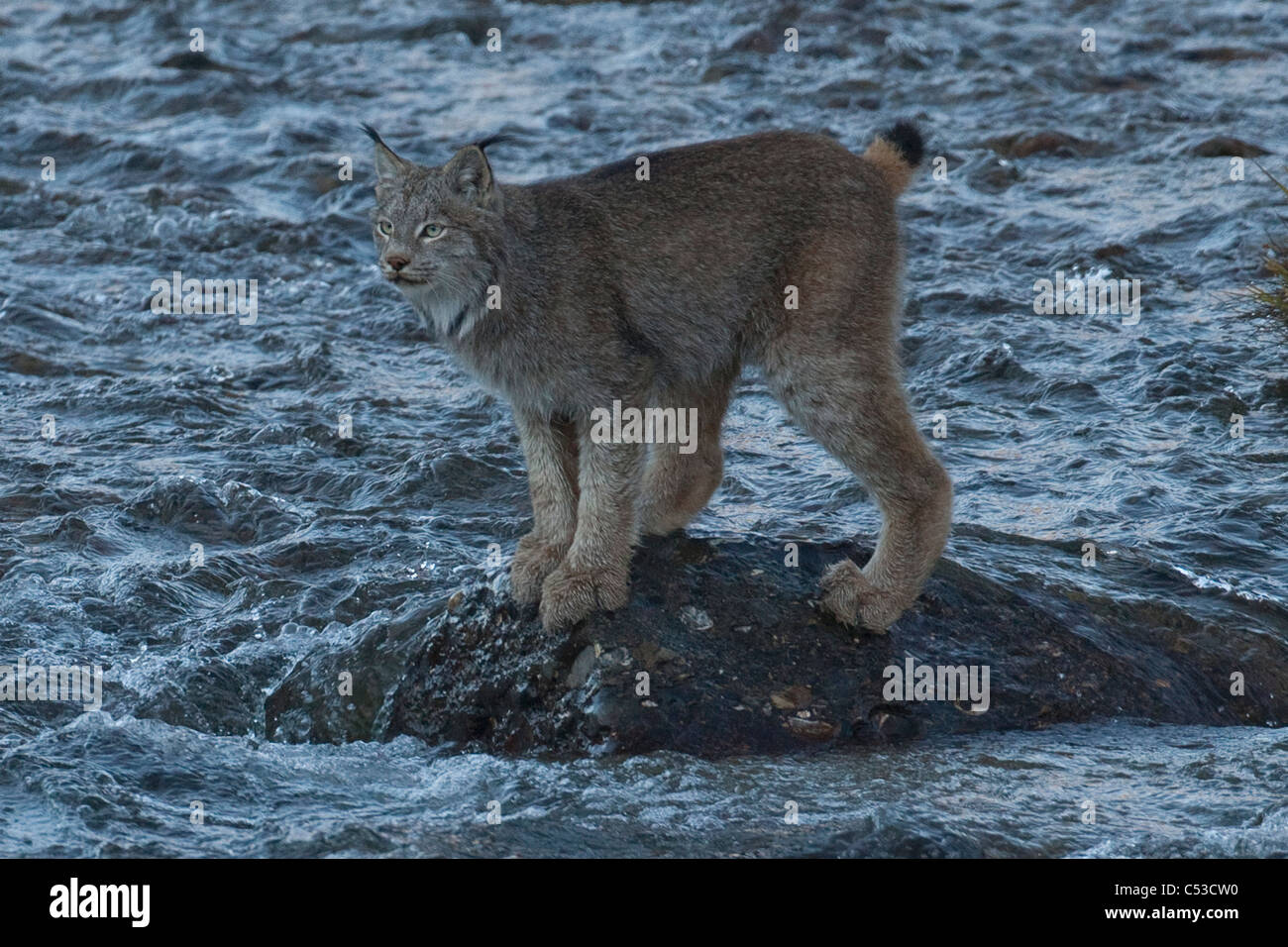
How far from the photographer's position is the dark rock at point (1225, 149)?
49.3ft

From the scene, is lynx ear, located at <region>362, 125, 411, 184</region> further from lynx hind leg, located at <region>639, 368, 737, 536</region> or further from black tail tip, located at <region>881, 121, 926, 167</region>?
black tail tip, located at <region>881, 121, 926, 167</region>

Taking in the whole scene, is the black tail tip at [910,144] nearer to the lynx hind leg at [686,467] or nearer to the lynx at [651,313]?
the lynx at [651,313]

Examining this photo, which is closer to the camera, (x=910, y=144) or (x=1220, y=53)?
(x=910, y=144)

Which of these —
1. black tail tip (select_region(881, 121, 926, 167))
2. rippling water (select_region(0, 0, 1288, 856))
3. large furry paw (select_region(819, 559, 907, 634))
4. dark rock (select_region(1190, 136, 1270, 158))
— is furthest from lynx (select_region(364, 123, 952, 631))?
dark rock (select_region(1190, 136, 1270, 158))

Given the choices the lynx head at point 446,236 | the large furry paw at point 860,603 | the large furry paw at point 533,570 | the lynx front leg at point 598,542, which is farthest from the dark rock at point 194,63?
the large furry paw at point 860,603

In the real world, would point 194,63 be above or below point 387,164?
above

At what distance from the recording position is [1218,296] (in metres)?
12.2

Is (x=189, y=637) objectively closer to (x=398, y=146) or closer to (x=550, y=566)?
(x=550, y=566)

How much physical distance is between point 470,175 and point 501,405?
4370 mm

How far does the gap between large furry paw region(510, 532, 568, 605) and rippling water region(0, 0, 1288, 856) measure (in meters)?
0.73

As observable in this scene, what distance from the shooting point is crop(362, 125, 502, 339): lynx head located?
679cm

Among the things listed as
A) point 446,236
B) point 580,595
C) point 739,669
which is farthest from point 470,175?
point 739,669

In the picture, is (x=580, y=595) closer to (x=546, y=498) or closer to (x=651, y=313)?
(x=546, y=498)

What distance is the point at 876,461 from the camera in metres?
7.07
